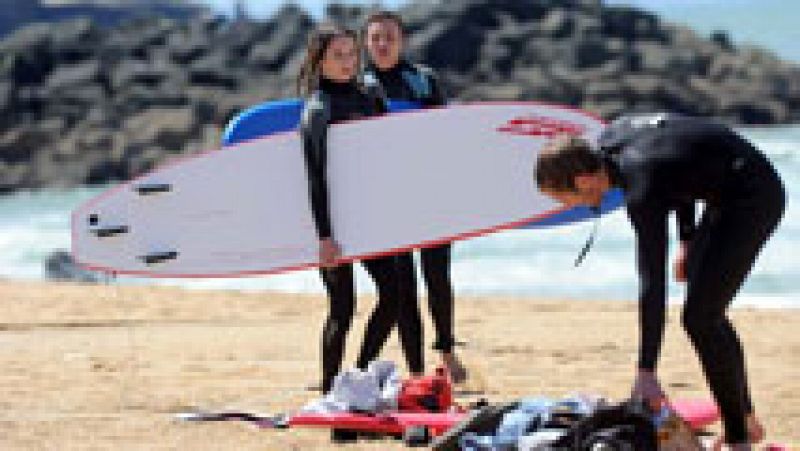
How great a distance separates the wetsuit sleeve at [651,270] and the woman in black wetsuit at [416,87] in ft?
7.27

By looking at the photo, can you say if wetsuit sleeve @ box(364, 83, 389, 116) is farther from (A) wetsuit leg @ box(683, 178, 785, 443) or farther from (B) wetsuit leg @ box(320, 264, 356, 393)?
(A) wetsuit leg @ box(683, 178, 785, 443)

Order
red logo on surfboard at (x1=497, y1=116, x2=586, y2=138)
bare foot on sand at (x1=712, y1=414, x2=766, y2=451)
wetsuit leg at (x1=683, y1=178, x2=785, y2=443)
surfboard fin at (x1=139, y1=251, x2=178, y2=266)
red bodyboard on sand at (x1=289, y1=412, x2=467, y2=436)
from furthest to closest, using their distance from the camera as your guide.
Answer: surfboard fin at (x1=139, y1=251, x2=178, y2=266) → red logo on surfboard at (x1=497, y1=116, x2=586, y2=138) → red bodyboard on sand at (x1=289, y1=412, x2=467, y2=436) → bare foot on sand at (x1=712, y1=414, x2=766, y2=451) → wetsuit leg at (x1=683, y1=178, x2=785, y2=443)

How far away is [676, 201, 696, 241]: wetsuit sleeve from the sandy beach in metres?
1.14

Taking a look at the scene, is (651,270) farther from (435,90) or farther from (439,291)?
(435,90)

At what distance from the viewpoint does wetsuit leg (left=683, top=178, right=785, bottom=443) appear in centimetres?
461

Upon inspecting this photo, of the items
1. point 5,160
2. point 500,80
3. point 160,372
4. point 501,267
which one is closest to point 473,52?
point 500,80

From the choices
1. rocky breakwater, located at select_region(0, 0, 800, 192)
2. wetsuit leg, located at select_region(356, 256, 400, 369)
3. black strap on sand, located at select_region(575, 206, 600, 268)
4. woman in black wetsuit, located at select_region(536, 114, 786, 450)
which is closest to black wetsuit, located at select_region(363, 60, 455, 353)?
wetsuit leg, located at select_region(356, 256, 400, 369)

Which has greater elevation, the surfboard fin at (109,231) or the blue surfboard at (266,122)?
the blue surfboard at (266,122)

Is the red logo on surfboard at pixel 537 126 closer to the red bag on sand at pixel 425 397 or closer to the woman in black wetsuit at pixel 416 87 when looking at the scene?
the woman in black wetsuit at pixel 416 87

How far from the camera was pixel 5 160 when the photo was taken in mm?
58531

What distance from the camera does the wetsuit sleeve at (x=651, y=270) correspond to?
450 centimetres

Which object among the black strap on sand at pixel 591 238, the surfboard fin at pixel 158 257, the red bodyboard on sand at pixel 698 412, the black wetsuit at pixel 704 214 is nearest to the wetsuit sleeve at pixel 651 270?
the black wetsuit at pixel 704 214

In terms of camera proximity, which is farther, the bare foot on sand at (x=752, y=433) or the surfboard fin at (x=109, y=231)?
the surfboard fin at (x=109, y=231)

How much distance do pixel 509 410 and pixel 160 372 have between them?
337 cm
